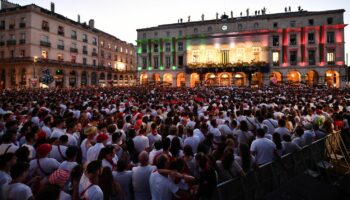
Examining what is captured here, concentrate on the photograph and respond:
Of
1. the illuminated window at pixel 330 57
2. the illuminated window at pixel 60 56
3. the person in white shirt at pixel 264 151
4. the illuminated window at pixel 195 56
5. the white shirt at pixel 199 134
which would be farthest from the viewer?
the illuminated window at pixel 195 56

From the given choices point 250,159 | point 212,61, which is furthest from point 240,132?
point 212,61

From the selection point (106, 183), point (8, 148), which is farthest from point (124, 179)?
point (8, 148)

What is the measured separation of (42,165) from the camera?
5.02 meters

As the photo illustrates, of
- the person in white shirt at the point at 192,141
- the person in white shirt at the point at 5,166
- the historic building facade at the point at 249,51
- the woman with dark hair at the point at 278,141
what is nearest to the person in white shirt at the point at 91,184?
the person in white shirt at the point at 5,166

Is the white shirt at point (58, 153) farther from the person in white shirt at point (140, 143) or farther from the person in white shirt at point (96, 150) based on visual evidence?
the person in white shirt at point (140, 143)

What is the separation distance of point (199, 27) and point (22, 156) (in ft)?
182

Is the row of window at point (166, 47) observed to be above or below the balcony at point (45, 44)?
above

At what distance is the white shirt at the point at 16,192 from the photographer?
3891mm

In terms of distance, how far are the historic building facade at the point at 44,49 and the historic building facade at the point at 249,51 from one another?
517 inches

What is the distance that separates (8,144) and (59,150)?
137 cm

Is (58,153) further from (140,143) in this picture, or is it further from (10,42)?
(10,42)

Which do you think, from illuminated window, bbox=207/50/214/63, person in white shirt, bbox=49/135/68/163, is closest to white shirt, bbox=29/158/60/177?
person in white shirt, bbox=49/135/68/163

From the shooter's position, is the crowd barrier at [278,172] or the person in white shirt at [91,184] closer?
the person in white shirt at [91,184]

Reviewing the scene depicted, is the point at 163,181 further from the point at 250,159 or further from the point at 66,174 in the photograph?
the point at 250,159
